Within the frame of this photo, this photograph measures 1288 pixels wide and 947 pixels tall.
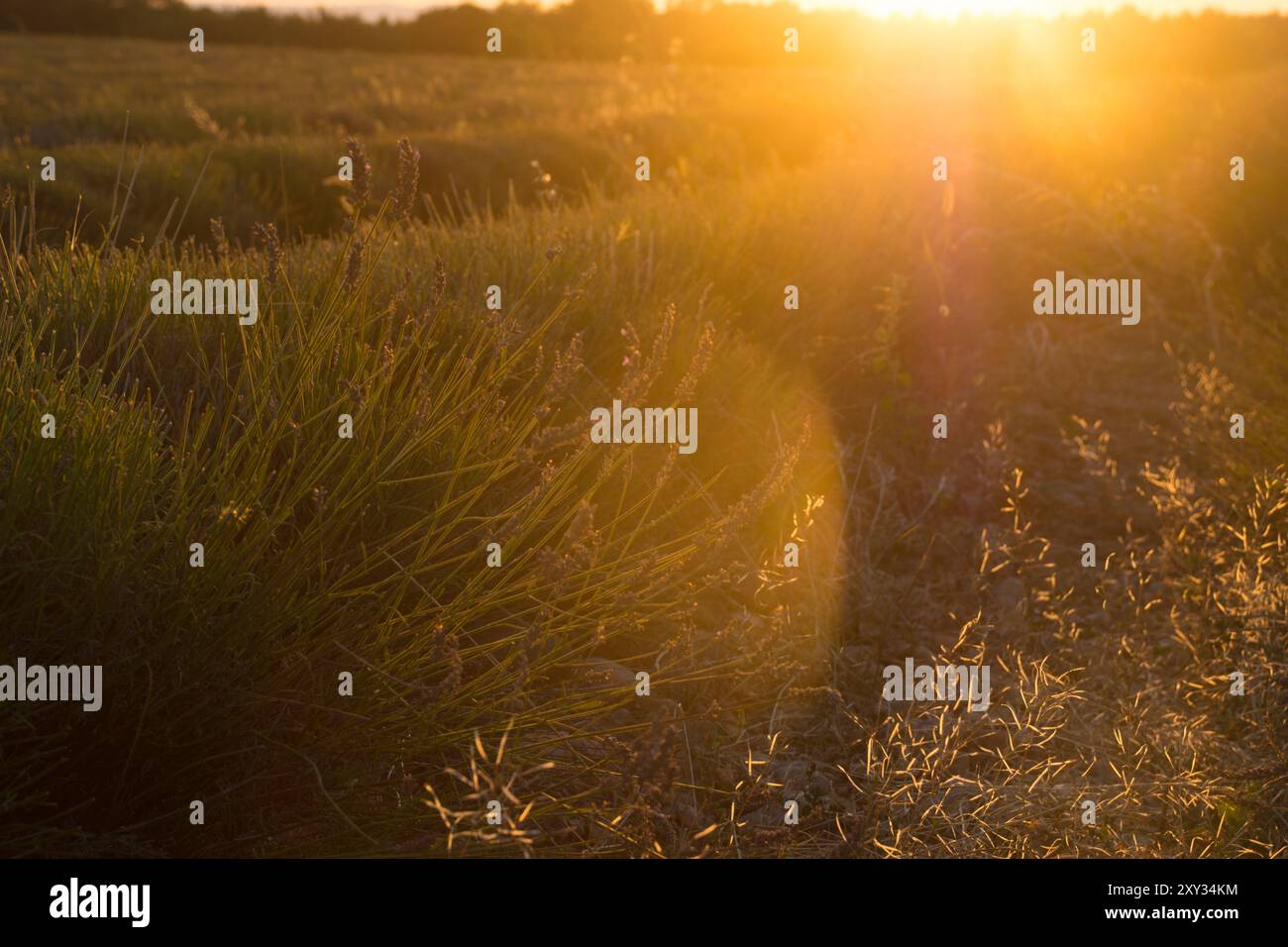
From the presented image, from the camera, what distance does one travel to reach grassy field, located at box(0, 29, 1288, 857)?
184 centimetres

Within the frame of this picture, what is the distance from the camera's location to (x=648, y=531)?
119 inches

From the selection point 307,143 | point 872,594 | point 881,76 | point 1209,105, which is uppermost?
point 881,76

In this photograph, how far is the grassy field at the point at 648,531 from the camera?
1.84 m

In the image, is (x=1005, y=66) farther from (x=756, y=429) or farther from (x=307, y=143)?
(x=756, y=429)

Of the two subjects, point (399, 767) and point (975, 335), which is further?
point (975, 335)

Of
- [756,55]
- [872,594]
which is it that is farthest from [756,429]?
[756,55]

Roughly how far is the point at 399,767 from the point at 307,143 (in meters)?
7.47

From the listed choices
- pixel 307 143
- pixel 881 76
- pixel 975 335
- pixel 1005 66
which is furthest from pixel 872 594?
pixel 1005 66

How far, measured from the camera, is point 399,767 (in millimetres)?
2025
